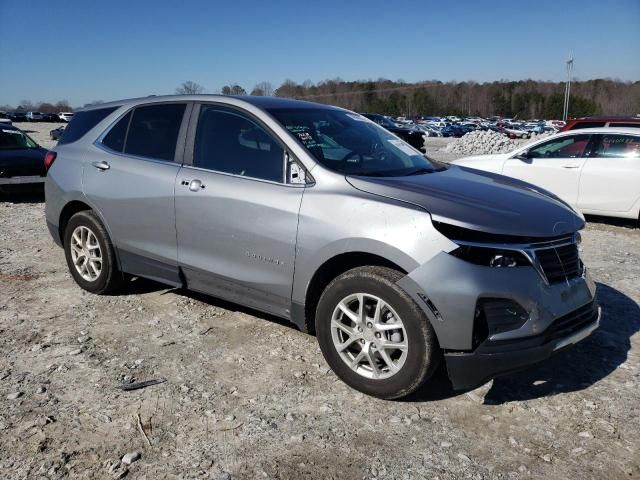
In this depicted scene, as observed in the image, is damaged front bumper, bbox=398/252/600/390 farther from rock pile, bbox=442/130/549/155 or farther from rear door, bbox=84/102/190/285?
rock pile, bbox=442/130/549/155

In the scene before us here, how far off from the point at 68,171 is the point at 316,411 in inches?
131

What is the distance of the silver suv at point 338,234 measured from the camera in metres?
3.11

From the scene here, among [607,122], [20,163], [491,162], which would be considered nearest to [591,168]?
[491,162]

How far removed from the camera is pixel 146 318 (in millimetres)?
4742

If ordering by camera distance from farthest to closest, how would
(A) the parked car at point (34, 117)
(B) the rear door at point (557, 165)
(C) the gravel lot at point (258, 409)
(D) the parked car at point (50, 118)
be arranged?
(D) the parked car at point (50, 118) < (A) the parked car at point (34, 117) < (B) the rear door at point (557, 165) < (C) the gravel lot at point (258, 409)

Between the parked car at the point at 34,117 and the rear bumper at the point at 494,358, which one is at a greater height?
the parked car at the point at 34,117

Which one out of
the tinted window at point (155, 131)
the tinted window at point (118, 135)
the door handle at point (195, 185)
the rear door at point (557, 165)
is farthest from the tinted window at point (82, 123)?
the rear door at point (557, 165)

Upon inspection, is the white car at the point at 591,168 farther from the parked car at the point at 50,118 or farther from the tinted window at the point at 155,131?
the parked car at the point at 50,118

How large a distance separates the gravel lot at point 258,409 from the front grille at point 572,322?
1.57ft

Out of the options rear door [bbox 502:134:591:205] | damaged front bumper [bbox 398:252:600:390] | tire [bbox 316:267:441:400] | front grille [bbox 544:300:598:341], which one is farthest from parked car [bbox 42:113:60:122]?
front grille [bbox 544:300:598:341]

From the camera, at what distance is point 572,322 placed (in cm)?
338

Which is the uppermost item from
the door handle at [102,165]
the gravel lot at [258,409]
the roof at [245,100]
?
the roof at [245,100]

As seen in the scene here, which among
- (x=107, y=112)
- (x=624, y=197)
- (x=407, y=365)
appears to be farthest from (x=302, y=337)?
(x=624, y=197)

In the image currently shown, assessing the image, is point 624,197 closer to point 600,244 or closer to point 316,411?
point 600,244
